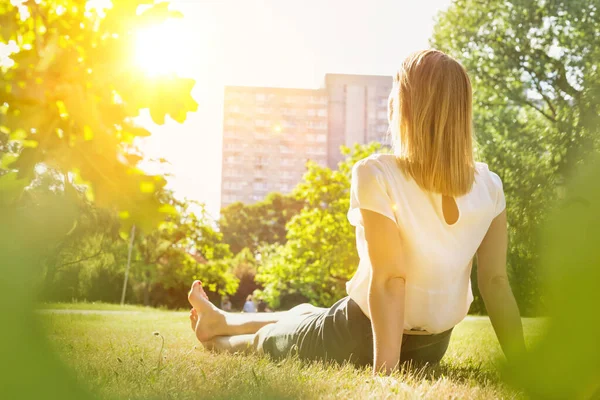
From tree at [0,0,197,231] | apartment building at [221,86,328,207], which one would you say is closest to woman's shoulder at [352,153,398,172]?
tree at [0,0,197,231]

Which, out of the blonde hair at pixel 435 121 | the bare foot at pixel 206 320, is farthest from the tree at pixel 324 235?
the blonde hair at pixel 435 121

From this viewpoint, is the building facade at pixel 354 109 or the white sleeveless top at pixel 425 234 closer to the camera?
the white sleeveless top at pixel 425 234

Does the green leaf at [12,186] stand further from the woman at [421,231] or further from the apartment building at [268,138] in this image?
the apartment building at [268,138]

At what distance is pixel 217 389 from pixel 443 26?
1450 cm

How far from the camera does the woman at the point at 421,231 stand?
1.91 metres

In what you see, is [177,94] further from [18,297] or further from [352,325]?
[352,325]

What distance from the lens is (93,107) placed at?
0.69m

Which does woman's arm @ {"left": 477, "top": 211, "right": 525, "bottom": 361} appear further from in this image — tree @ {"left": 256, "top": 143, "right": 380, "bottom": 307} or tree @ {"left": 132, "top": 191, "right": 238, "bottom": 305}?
tree @ {"left": 132, "top": 191, "right": 238, "bottom": 305}

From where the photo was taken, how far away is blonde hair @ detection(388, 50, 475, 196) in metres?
2.01

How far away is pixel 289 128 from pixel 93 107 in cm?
6491

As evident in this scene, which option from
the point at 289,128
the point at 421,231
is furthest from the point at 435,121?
the point at 289,128

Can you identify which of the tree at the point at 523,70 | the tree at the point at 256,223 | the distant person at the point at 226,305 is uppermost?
the tree at the point at 523,70

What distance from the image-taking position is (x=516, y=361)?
1.09 ft

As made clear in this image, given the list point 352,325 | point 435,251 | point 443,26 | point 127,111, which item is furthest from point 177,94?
point 443,26
